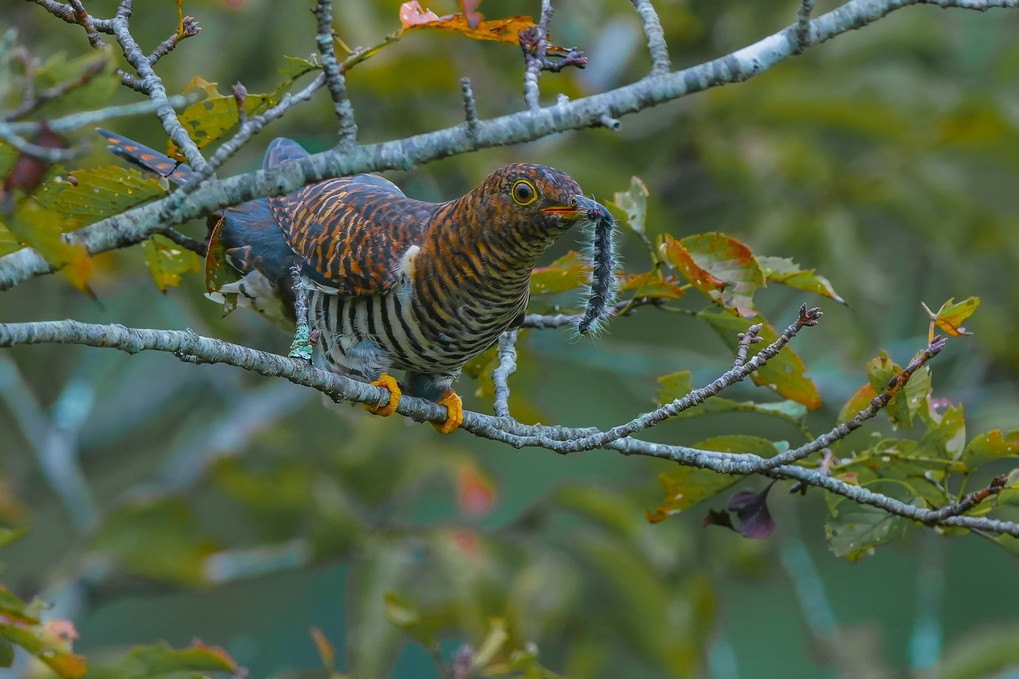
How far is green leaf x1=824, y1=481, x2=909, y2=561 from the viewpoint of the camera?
185cm

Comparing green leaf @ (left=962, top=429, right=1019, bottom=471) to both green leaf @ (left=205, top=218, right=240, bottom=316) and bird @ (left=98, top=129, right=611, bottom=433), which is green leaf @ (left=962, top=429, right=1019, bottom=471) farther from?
green leaf @ (left=205, top=218, right=240, bottom=316)

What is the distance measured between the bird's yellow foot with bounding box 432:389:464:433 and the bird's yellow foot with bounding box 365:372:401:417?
133mm

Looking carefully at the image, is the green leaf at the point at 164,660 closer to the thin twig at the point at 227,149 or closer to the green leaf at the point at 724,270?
the thin twig at the point at 227,149

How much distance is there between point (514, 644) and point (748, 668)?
4.20m

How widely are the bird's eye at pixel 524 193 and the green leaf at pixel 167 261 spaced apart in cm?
71

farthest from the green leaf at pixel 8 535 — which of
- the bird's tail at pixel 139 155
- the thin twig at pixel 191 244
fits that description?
the bird's tail at pixel 139 155

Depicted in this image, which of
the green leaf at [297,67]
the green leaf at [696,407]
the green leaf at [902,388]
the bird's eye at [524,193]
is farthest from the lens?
the bird's eye at [524,193]

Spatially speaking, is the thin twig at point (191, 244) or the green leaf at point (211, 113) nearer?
the green leaf at point (211, 113)

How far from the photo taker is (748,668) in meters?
7.34

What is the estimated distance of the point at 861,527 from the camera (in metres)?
1.87

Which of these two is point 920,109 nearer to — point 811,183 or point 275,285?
point 811,183

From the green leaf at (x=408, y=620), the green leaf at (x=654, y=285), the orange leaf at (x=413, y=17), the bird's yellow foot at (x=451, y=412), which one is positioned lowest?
the green leaf at (x=408, y=620)

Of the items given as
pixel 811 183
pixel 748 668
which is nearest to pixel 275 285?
pixel 811 183

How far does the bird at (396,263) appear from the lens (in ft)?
7.16
